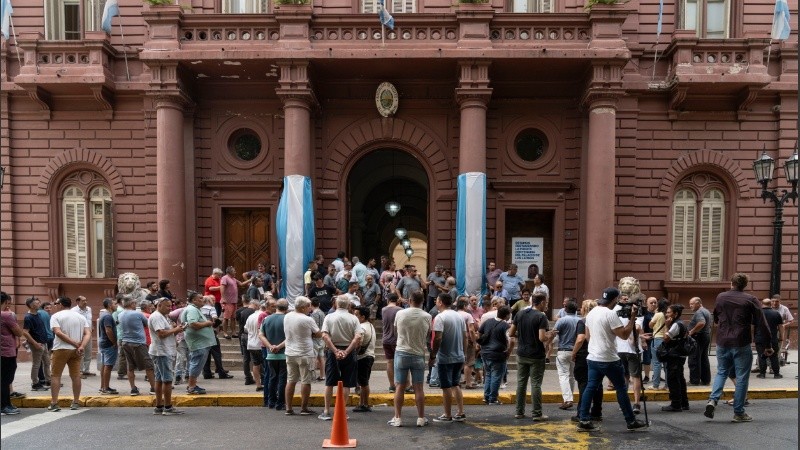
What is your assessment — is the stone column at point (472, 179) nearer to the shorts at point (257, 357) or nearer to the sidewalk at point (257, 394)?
the sidewalk at point (257, 394)

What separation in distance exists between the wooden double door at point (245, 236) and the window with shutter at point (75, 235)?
13.5ft

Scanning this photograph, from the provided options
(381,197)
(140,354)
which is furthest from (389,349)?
(381,197)

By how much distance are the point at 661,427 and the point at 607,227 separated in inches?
283

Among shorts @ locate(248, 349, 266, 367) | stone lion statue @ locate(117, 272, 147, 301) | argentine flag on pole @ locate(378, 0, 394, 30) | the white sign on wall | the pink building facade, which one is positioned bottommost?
shorts @ locate(248, 349, 266, 367)

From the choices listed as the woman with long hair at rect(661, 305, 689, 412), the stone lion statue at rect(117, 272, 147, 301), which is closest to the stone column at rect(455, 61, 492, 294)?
the woman with long hair at rect(661, 305, 689, 412)

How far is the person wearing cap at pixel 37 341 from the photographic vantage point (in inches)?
406

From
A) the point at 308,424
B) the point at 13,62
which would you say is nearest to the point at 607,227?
the point at 308,424

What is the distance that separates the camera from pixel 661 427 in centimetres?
808

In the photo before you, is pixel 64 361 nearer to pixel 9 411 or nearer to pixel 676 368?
pixel 9 411

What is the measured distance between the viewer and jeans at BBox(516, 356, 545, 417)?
8414 mm

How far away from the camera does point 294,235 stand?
1427cm

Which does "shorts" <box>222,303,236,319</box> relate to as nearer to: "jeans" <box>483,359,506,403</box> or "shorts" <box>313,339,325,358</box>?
"shorts" <box>313,339,325,358</box>

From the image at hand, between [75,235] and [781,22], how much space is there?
19788 mm

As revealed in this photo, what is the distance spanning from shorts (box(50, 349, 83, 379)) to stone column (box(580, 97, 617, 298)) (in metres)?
11.3
